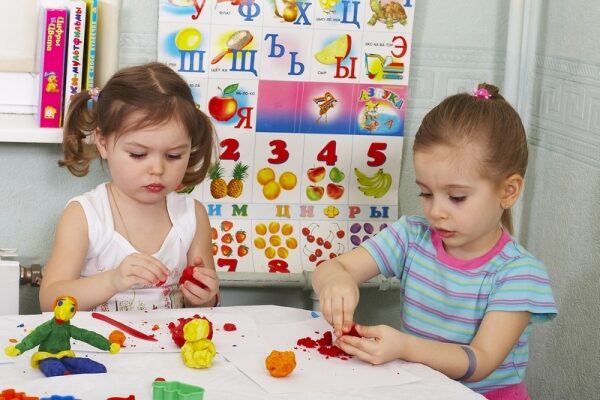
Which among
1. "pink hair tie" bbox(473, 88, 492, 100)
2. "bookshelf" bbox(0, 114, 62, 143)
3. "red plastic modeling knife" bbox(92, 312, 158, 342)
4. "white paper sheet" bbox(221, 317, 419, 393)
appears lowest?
"white paper sheet" bbox(221, 317, 419, 393)

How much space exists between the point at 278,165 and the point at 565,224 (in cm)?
64

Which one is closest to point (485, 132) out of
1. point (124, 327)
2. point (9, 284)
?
point (124, 327)

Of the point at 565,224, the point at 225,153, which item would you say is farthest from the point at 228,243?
the point at 565,224

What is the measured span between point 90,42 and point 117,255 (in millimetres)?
467

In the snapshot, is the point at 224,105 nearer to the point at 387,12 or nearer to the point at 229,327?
the point at 387,12

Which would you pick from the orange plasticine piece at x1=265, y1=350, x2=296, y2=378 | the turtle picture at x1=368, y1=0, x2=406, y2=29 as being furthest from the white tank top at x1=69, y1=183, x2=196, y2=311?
the turtle picture at x1=368, y1=0, x2=406, y2=29

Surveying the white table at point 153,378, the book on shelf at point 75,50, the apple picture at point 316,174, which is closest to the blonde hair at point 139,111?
the book on shelf at point 75,50

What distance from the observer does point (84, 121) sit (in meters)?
1.83

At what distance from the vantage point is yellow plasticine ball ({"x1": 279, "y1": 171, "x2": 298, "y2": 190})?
213cm

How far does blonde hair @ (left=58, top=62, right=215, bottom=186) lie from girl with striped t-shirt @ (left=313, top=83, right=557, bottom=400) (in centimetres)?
39

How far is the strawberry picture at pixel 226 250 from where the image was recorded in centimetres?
213

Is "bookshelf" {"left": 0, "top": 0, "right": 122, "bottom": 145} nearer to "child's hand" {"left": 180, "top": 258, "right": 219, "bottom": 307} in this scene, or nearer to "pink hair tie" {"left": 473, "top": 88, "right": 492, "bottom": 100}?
"child's hand" {"left": 180, "top": 258, "right": 219, "bottom": 307}

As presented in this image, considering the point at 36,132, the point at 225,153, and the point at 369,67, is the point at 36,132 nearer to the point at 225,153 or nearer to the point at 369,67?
the point at 225,153

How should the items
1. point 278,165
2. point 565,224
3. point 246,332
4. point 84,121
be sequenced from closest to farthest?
point 246,332, point 84,121, point 565,224, point 278,165
